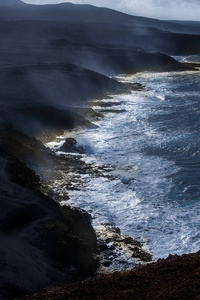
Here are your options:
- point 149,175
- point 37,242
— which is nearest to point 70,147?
point 149,175

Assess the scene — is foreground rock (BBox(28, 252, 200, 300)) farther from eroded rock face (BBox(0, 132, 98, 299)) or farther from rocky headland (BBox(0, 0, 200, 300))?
eroded rock face (BBox(0, 132, 98, 299))

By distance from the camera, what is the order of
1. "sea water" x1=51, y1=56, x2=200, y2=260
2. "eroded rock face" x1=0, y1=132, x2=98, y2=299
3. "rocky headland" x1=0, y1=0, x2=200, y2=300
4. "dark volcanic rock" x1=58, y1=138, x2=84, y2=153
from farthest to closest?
"dark volcanic rock" x1=58, y1=138, x2=84, y2=153 → "sea water" x1=51, y1=56, x2=200, y2=260 → "eroded rock face" x1=0, y1=132, x2=98, y2=299 → "rocky headland" x1=0, y1=0, x2=200, y2=300


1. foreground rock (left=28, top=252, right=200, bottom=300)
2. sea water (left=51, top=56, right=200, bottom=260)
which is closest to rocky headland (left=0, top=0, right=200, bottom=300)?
foreground rock (left=28, top=252, right=200, bottom=300)

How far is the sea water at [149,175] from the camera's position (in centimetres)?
1759

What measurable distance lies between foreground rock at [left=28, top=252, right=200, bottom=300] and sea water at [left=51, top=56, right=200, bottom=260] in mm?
2813

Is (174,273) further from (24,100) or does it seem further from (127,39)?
(127,39)

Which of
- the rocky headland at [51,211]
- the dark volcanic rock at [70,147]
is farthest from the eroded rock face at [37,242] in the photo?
the dark volcanic rock at [70,147]

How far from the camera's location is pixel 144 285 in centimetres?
1188

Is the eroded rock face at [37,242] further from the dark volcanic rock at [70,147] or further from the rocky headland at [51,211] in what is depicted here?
the dark volcanic rock at [70,147]

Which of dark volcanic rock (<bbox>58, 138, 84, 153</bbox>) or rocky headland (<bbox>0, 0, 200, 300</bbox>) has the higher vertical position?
rocky headland (<bbox>0, 0, 200, 300</bbox>)

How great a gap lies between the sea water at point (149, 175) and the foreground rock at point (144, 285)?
2813 mm

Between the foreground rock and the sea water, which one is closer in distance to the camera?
the foreground rock

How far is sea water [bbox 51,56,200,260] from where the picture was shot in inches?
693

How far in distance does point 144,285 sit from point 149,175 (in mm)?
11635
